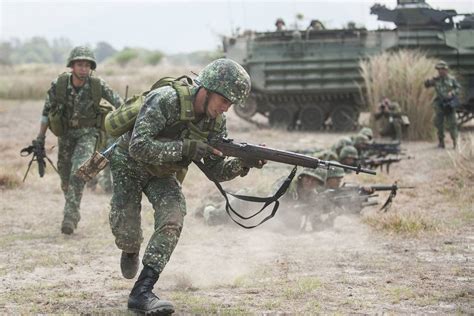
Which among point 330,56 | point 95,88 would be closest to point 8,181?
point 95,88

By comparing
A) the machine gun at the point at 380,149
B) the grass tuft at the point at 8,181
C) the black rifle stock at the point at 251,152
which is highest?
the black rifle stock at the point at 251,152

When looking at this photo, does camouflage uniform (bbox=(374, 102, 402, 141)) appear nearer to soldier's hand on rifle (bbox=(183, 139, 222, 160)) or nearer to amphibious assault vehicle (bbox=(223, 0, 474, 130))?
amphibious assault vehicle (bbox=(223, 0, 474, 130))

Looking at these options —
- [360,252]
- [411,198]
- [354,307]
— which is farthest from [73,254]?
[411,198]

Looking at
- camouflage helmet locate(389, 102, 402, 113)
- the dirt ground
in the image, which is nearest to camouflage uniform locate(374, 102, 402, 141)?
camouflage helmet locate(389, 102, 402, 113)

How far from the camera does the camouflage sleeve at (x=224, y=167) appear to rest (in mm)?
5797

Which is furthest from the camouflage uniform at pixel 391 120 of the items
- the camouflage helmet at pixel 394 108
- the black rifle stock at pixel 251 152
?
the black rifle stock at pixel 251 152

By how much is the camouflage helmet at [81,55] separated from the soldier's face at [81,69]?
46mm

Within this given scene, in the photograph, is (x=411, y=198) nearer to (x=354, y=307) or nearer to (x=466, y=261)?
(x=466, y=261)

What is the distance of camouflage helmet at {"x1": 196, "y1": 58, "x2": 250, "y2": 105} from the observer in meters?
5.36

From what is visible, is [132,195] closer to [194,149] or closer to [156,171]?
[156,171]

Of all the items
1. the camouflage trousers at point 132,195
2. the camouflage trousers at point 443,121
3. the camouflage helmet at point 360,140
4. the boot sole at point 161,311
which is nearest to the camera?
the boot sole at point 161,311

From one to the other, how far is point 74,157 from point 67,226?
0.69m

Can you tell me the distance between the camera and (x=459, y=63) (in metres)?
20.0

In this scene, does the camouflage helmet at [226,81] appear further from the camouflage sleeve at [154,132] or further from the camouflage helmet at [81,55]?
the camouflage helmet at [81,55]
